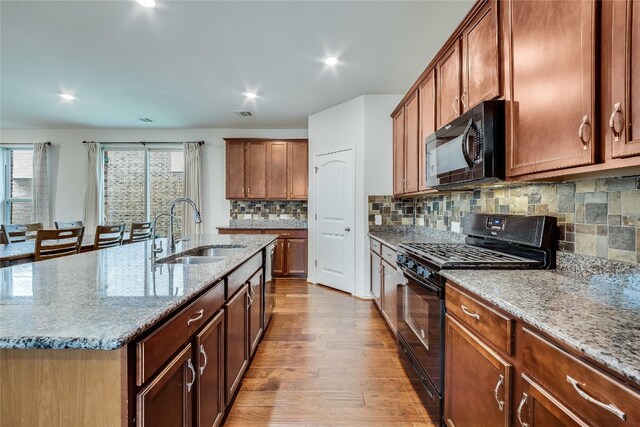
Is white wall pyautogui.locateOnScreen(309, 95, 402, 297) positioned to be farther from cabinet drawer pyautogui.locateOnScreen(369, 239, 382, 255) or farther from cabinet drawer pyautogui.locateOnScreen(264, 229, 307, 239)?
cabinet drawer pyautogui.locateOnScreen(264, 229, 307, 239)

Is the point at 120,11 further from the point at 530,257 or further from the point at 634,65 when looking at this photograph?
the point at 530,257

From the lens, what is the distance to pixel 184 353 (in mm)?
1117

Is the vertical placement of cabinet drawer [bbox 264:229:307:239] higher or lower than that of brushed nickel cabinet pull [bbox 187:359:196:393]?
higher

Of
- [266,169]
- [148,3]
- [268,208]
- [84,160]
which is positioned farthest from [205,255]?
[84,160]

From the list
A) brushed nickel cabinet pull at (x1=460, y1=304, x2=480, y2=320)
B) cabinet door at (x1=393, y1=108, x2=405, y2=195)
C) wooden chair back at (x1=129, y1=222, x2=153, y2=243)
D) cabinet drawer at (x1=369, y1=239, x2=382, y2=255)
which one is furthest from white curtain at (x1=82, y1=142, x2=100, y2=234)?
brushed nickel cabinet pull at (x1=460, y1=304, x2=480, y2=320)

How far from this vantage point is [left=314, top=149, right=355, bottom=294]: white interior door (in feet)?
13.8

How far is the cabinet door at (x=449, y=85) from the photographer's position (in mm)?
2065

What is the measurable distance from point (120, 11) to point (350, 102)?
2731mm

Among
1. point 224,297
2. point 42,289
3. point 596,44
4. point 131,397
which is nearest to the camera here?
point 131,397

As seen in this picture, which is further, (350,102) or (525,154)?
(350,102)

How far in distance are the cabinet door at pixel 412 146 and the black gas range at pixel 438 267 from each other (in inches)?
35.7

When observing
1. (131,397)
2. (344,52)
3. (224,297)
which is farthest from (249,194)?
(131,397)

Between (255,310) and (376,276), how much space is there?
5.26 ft

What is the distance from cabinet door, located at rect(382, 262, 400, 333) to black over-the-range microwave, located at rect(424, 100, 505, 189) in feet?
2.97
